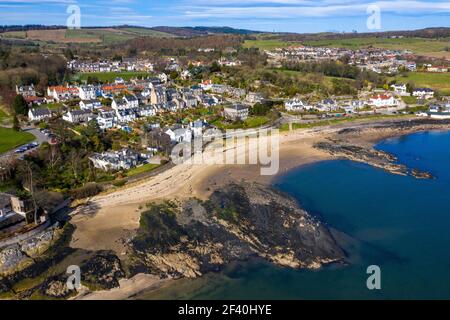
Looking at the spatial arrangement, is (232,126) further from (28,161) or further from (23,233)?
(23,233)

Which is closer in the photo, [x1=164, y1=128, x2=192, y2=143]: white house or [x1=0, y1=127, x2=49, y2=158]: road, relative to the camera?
[x1=0, y1=127, x2=49, y2=158]: road

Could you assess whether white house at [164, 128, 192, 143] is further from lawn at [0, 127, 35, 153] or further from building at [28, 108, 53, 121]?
building at [28, 108, 53, 121]

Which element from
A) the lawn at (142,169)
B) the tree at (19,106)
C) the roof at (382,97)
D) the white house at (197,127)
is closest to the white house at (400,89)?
the roof at (382,97)

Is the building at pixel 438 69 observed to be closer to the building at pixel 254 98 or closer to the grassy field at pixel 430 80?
the grassy field at pixel 430 80

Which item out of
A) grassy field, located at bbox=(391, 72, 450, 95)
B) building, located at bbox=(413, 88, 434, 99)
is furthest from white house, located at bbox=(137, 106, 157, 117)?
grassy field, located at bbox=(391, 72, 450, 95)
